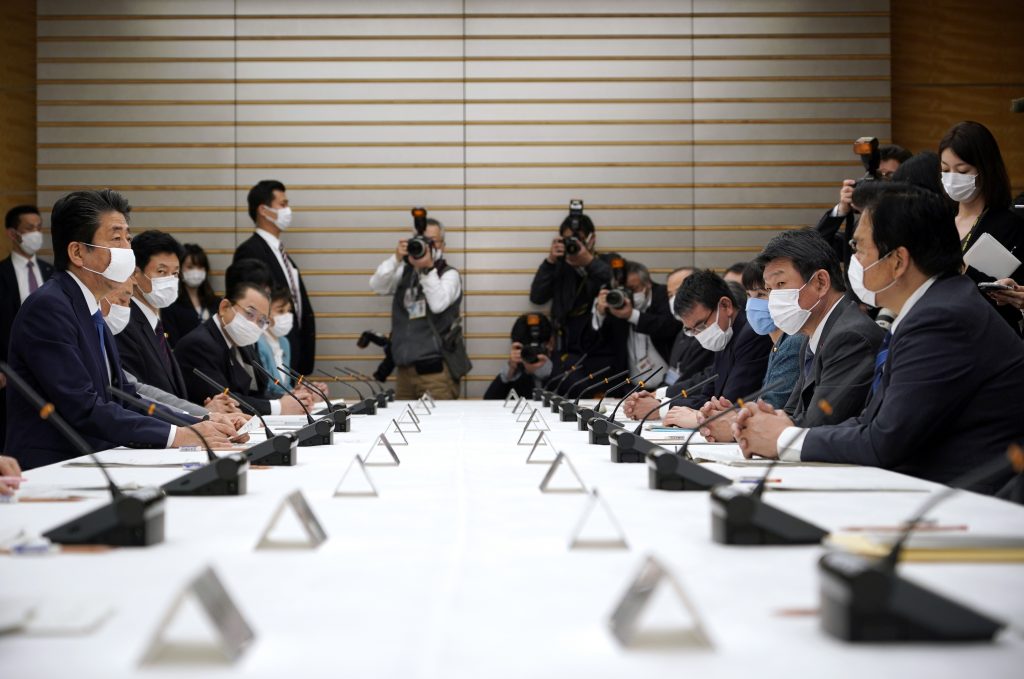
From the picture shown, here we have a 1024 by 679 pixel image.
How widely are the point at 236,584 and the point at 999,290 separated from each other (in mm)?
2510

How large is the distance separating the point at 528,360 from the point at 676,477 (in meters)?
4.26

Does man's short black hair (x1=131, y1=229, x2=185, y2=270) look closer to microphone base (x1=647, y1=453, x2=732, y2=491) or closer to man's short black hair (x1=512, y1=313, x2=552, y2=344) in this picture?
man's short black hair (x1=512, y1=313, x2=552, y2=344)

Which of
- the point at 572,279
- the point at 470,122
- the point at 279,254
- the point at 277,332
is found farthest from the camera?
the point at 470,122

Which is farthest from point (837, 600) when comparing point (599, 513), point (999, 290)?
point (999, 290)

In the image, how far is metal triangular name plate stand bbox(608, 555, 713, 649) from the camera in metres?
0.89

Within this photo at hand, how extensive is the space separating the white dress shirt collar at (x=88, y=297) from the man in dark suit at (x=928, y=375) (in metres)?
1.84

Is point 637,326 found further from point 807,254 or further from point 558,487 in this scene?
point 558,487

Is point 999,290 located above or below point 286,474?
above

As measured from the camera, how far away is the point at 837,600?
899mm

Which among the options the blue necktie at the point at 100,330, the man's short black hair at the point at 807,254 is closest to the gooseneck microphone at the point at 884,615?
the man's short black hair at the point at 807,254

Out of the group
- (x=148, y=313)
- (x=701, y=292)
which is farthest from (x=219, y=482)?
(x=701, y=292)

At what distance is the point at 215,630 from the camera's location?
33.3 inches

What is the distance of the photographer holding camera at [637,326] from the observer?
5949 millimetres

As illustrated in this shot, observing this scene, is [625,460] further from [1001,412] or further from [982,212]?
[982,212]
